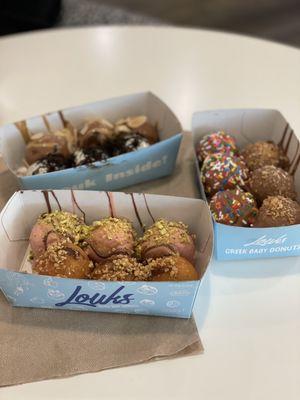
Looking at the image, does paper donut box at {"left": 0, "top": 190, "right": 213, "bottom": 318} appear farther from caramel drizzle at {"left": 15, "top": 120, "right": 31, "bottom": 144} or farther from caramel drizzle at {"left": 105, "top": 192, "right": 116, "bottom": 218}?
caramel drizzle at {"left": 15, "top": 120, "right": 31, "bottom": 144}

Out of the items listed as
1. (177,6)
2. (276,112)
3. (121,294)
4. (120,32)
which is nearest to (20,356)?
(121,294)

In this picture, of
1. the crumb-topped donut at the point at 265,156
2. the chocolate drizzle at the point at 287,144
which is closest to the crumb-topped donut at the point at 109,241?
the crumb-topped donut at the point at 265,156

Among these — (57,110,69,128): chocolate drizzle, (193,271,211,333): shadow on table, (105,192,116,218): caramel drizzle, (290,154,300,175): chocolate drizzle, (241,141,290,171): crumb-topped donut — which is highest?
(57,110,69,128): chocolate drizzle

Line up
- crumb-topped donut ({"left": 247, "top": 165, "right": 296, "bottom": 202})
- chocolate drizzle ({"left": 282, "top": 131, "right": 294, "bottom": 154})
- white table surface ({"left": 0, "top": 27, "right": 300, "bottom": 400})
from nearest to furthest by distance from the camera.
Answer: white table surface ({"left": 0, "top": 27, "right": 300, "bottom": 400})
crumb-topped donut ({"left": 247, "top": 165, "right": 296, "bottom": 202})
chocolate drizzle ({"left": 282, "top": 131, "right": 294, "bottom": 154})

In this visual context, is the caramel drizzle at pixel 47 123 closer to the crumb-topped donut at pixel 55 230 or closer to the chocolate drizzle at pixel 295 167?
the crumb-topped donut at pixel 55 230

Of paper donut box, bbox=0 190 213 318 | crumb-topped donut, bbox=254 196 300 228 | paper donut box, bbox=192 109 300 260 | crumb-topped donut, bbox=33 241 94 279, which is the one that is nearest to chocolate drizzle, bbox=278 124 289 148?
paper donut box, bbox=192 109 300 260

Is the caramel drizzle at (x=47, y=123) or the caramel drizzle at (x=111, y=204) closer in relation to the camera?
the caramel drizzle at (x=111, y=204)

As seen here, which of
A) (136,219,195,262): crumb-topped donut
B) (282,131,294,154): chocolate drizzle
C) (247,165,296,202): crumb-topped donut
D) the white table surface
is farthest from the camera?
(282,131,294,154): chocolate drizzle

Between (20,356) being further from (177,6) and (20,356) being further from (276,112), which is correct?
(177,6)
